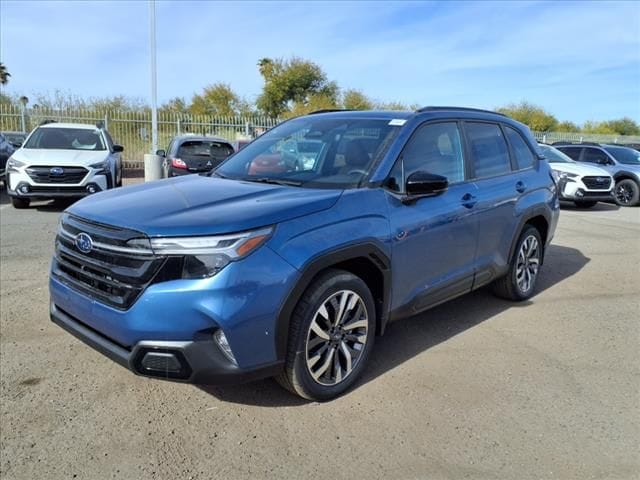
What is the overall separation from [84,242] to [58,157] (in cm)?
783

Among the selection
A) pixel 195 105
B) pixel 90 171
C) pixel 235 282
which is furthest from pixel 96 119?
pixel 195 105

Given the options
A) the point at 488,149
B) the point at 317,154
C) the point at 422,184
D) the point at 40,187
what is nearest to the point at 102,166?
the point at 40,187

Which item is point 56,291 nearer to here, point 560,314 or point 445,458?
point 445,458

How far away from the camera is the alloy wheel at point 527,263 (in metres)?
5.02

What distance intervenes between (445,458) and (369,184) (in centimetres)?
168

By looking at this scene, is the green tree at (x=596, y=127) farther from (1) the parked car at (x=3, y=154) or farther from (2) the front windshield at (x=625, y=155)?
(1) the parked car at (x=3, y=154)

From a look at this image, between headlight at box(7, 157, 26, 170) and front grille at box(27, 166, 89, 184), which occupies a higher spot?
headlight at box(7, 157, 26, 170)

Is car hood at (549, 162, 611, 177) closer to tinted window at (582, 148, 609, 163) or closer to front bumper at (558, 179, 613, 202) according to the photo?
front bumper at (558, 179, 613, 202)

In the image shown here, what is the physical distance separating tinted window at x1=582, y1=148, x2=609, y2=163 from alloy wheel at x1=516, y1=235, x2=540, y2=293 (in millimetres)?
11984

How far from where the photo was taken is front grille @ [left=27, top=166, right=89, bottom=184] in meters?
9.34

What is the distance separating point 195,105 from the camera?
47.9 m

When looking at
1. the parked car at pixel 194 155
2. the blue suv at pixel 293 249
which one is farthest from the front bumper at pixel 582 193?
the blue suv at pixel 293 249

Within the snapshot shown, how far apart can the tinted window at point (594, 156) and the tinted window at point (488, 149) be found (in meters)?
12.5

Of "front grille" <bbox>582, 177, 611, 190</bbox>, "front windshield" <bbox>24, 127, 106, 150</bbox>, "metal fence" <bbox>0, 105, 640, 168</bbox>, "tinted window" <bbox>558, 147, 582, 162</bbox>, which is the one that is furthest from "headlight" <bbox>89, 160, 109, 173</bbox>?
"tinted window" <bbox>558, 147, 582, 162</bbox>
